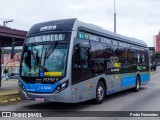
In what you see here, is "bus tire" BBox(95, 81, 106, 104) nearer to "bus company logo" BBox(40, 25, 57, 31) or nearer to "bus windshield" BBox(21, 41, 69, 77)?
"bus windshield" BBox(21, 41, 69, 77)

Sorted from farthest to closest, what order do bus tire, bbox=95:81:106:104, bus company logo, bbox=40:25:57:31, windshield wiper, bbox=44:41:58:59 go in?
bus tire, bbox=95:81:106:104, bus company logo, bbox=40:25:57:31, windshield wiper, bbox=44:41:58:59

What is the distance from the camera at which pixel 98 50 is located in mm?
12766

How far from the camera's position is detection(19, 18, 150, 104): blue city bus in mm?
10305

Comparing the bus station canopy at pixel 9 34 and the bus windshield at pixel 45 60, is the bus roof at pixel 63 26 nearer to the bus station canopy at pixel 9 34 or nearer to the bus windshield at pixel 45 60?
the bus windshield at pixel 45 60

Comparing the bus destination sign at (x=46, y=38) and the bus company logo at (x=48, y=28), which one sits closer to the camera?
the bus destination sign at (x=46, y=38)

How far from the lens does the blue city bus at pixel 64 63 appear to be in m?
10.3

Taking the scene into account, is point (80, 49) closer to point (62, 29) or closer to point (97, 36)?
point (62, 29)

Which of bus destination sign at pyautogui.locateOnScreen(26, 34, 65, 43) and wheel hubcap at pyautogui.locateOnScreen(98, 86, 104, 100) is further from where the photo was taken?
wheel hubcap at pyautogui.locateOnScreen(98, 86, 104, 100)

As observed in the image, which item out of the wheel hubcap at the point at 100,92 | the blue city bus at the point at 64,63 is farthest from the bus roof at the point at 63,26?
the wheel hubcap at the point at 100,92

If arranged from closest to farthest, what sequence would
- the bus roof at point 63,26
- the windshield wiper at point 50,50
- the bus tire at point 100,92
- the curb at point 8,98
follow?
the windshield wiper at point 50,50 → the bus roof at point 63,26 → the bus tire at point 100,92 → the curb at point 8,98

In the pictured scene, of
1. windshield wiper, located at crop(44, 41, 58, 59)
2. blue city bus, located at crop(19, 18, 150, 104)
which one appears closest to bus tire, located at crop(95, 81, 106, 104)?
blue city bus, located at crop(19, 18, 150, 104)

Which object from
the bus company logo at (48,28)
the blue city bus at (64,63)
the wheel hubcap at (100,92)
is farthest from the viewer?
the wheel hubcap at (100,92)

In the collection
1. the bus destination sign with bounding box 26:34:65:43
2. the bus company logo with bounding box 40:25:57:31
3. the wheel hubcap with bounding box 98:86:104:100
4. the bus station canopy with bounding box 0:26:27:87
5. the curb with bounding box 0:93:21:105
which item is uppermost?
the bus station canopy with bounding box 0:26:27:87

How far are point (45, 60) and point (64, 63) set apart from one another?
2.45 ft
